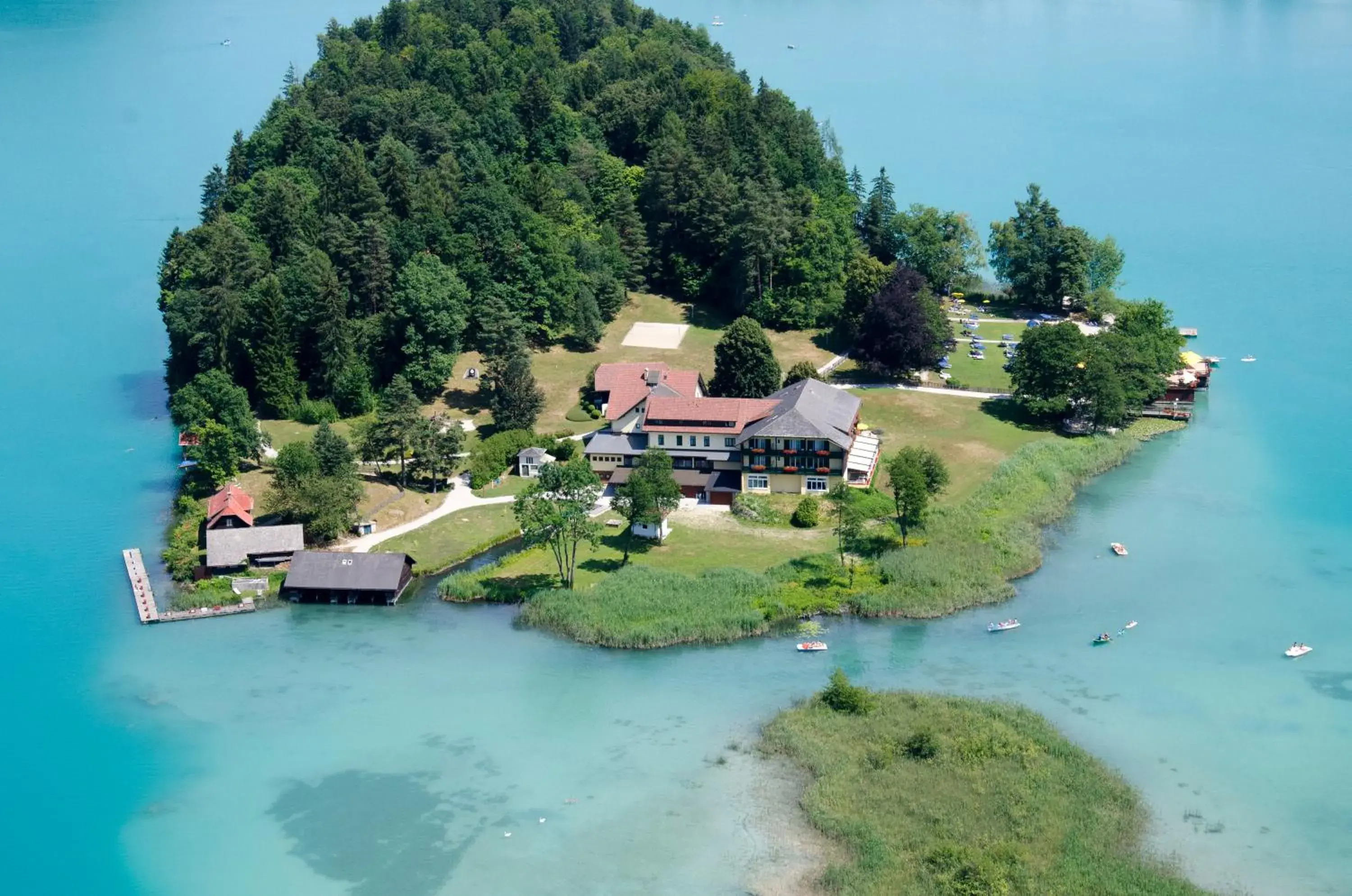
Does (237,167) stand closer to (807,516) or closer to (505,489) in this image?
(505,489)

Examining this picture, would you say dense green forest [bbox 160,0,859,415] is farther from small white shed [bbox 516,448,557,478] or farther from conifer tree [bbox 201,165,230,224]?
small white shed [bbox 516,448,557,478]

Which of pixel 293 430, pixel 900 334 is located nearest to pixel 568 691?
pixel 293 430

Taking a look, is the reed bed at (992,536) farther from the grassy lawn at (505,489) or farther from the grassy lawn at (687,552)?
the grassy lawn at (505,489)

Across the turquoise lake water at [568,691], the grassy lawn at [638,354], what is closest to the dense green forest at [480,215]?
the grassy lawn at [638,354]

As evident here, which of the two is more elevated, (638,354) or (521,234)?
(521,234)

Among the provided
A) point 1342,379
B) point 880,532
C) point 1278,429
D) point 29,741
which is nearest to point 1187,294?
point 1342,379
